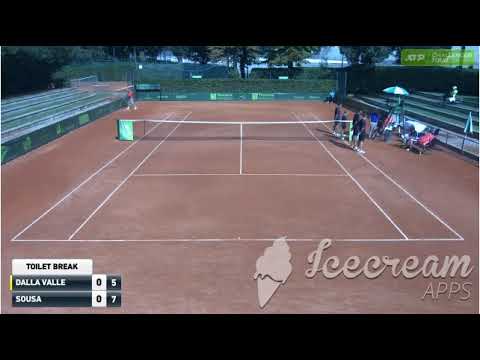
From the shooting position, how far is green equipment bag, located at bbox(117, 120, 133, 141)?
26.5 meters

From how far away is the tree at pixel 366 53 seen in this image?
202 feet

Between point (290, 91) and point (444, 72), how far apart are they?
17468 millimetres

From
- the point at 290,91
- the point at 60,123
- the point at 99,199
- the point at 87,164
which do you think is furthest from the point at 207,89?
the point at 99,199

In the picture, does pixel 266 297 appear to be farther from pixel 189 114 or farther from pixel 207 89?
pixel 207 89

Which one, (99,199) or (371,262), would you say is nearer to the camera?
(371,262)

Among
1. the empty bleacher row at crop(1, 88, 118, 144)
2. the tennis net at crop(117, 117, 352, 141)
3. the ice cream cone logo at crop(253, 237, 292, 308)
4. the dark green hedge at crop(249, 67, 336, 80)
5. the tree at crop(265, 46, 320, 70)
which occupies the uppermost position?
the tree at crop(265, 46, 320, 70)

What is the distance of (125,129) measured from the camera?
26547 millimetres

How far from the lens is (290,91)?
54781mm

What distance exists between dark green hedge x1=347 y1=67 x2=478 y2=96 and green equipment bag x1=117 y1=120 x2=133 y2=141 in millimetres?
31774

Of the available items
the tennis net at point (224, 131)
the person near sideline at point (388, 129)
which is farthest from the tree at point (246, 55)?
the person near sideline at point (388, 129)

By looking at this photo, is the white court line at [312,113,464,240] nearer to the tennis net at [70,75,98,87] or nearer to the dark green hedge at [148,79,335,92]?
the dark green hedge at [148,79,335,92]

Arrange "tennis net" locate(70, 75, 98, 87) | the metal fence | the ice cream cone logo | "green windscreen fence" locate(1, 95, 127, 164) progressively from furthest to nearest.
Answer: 1. "tennis net" locate(70, 75, 98, 87)
2. the metal fence
3. "green windscreen fence" locate(1, 95, 127, 164)
4. the ice cream cone logo
